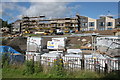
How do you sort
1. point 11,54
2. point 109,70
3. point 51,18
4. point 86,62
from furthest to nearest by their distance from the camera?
point 51,18, point 11,54, point 86,62, point 109,70

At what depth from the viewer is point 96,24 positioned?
47.2m

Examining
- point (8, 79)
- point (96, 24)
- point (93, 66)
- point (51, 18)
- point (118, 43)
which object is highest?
point (51, 18)

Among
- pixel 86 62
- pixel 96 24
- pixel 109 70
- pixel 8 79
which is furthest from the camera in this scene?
pixel 96 24

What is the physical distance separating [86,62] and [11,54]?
3972 mm

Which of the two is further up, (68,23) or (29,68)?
(68,23)

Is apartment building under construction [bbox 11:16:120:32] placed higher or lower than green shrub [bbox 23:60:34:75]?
higher

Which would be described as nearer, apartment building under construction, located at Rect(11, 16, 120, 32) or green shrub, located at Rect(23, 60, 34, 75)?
green shrub, located at Rect(23, 60, 34, 75)

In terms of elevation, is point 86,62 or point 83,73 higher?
point 86,62

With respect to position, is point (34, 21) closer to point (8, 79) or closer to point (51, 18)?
point (51, 18)

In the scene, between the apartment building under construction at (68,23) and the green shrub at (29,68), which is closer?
the green shrub at (29,68)

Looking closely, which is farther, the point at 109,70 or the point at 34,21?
the point at 34,21

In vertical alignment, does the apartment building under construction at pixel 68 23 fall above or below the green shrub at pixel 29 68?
above

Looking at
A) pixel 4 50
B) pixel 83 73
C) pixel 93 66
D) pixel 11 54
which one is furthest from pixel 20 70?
pixel 93 66

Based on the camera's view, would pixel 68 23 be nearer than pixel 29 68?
No
